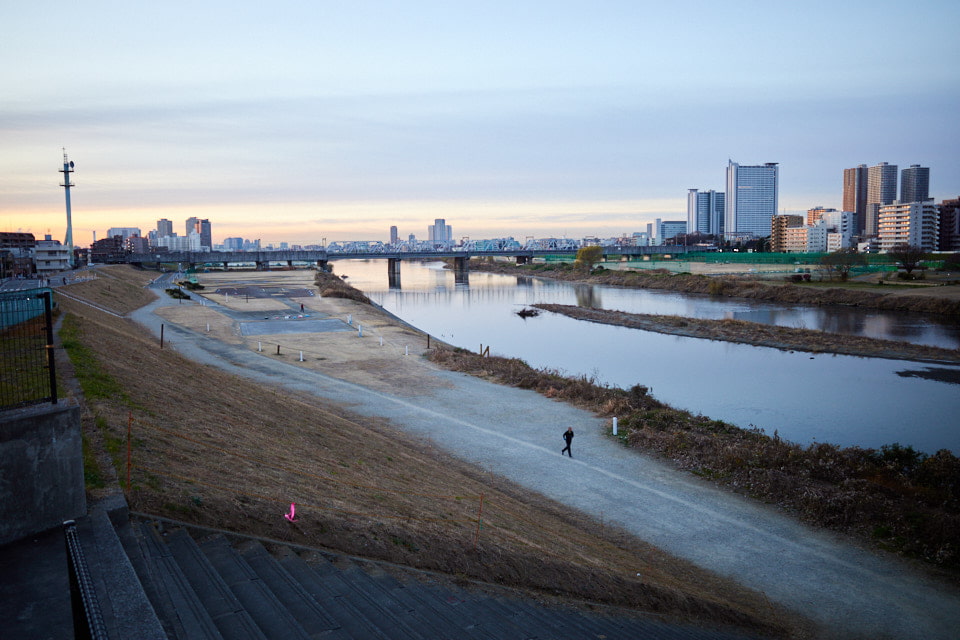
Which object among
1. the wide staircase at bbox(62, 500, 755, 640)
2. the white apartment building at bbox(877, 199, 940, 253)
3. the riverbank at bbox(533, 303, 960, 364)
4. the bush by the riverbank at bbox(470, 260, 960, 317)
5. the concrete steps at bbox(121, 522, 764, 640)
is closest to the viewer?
the wide staircase at bbox(62, 500, 755, 640)

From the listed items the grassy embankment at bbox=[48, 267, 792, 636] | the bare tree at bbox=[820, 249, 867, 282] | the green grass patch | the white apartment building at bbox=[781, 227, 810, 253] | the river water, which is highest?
the white apartment building at bbox=[781, 227, 810, 253]

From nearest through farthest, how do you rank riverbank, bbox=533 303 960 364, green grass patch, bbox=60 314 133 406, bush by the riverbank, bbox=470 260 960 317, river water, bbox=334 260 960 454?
green grass patch, bbox=60 314 133 406 < river water, bbox=334 260 960 454 < riverbank, bbox=533 303 960 364 < bush by the riverbank, bbox=470 260 960 317

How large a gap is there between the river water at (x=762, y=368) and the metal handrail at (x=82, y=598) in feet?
62.6

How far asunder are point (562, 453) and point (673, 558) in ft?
18.1

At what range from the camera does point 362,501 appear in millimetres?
9492

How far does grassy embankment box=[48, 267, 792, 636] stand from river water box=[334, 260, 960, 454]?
11501 mm

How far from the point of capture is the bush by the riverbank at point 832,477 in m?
11.7

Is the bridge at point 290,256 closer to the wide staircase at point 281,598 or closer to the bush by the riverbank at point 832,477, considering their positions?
the bush by the riverbank at point 832,477

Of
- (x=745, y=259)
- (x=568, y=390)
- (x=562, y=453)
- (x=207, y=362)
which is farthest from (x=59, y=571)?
(x=745, y=259)

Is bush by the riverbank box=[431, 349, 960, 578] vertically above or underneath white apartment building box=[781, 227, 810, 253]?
underneath

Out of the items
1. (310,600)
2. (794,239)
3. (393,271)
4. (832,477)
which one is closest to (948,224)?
(794,239)

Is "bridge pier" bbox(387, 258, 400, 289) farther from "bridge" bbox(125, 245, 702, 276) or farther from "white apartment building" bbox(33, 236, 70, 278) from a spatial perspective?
"white apartment building" bbox(33, 236, 70, 278)

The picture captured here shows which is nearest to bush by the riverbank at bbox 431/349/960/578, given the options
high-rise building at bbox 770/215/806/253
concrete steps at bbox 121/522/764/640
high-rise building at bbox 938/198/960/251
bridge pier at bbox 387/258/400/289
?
concrete steps at bbox 121/522/764/640

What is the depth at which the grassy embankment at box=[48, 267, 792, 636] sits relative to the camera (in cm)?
776
